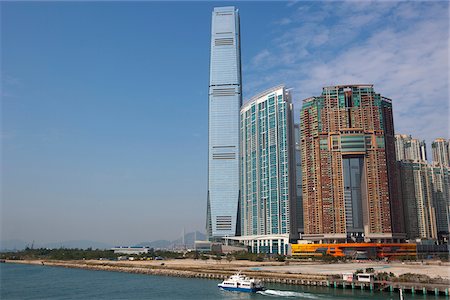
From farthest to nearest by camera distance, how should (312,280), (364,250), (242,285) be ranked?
(364,250), (312,280), (242,285)

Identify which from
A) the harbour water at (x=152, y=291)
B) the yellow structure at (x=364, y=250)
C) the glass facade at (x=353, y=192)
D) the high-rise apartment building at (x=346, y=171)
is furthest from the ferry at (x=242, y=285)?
the glass facade at (x=353, y=192)

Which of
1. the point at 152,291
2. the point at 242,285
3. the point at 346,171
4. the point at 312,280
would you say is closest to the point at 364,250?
the point at 346,171

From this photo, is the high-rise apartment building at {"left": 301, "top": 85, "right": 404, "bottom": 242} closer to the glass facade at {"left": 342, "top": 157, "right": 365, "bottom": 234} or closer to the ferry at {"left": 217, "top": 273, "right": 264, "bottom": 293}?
the glass facade at {"left": 342, "top": 157, "right": 365, "bottom": 234}

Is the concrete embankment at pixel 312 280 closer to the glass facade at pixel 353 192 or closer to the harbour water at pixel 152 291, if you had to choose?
the harbour water at pixel 152 291

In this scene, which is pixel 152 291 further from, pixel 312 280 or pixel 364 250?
pixel 364 250

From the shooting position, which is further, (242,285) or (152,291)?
(152,291)

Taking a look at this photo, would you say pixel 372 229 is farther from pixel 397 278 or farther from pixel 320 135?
pixel 397 278
